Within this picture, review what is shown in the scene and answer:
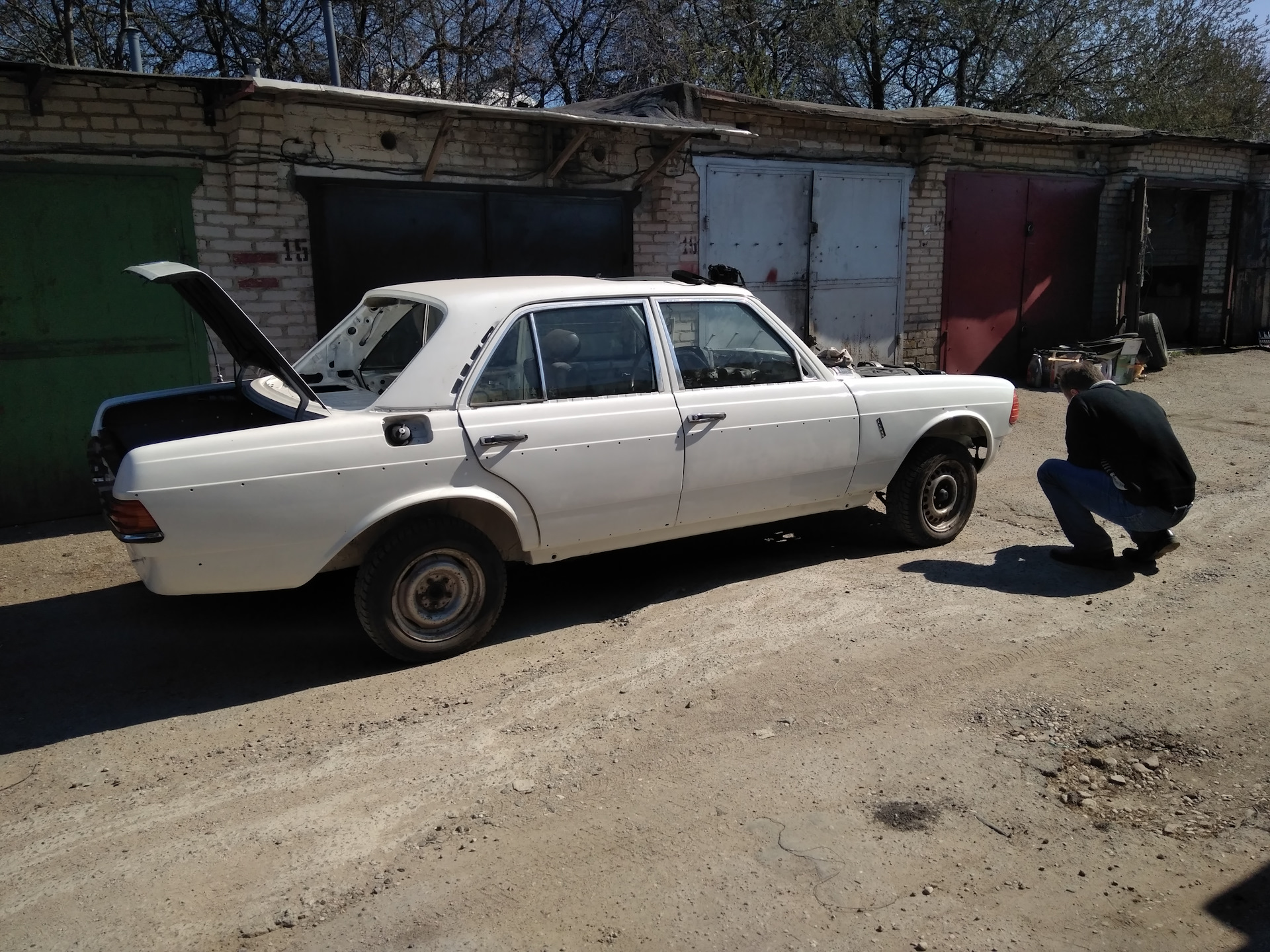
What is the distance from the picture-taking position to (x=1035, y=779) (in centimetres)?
348

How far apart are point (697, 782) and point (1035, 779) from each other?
1.17 meters

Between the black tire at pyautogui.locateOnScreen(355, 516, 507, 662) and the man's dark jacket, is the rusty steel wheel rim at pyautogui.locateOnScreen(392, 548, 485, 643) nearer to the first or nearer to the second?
the black tire at pyautogui.locateOnScreen(355, 516, 507, 662)

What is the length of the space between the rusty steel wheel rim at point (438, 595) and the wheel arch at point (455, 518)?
168 millimetres

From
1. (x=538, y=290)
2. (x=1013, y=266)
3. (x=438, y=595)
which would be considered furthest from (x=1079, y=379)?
(x=1013, y=266)

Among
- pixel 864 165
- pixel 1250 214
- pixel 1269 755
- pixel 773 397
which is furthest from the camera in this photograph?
pixel 1250 214

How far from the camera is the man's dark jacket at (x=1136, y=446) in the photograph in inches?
210

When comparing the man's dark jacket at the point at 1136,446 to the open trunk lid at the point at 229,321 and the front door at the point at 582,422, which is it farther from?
the open trunk lid at the point at 229,321

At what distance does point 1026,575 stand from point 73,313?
20.6ft

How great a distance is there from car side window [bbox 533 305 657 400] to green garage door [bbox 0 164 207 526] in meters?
3.73

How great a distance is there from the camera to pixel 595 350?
476 centimetres

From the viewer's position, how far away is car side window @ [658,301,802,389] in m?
5.02

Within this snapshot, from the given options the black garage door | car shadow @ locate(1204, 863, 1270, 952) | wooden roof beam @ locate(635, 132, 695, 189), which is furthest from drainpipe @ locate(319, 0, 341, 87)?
car shadow @ locate(1204, 863, 1270, 952)

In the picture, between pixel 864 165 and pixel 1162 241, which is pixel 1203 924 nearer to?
pixel 864 165

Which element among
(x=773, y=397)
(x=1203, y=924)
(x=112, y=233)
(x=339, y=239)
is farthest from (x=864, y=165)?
(x=1203, y=924)
